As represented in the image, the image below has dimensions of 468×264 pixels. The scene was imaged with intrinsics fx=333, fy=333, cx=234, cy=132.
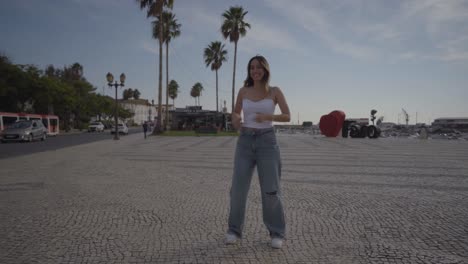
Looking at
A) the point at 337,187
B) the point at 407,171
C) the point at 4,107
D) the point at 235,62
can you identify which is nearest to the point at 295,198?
the point at 337,187

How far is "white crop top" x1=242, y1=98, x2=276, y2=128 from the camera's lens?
10.4 feet

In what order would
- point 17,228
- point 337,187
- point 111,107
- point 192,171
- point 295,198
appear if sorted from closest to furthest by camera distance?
point 17,228, point 295,198, point 337,187, point 192,171, point 111,107

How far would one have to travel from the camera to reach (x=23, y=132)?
884 inches

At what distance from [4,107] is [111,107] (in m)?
37.3

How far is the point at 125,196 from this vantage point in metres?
5.46

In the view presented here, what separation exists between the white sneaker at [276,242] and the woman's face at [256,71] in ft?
5.12

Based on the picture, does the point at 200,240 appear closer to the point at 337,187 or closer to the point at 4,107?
the point at 337,187

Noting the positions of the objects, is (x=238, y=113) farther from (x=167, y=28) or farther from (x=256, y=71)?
(x=167, y=28)

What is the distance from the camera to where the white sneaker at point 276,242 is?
10.4 ft

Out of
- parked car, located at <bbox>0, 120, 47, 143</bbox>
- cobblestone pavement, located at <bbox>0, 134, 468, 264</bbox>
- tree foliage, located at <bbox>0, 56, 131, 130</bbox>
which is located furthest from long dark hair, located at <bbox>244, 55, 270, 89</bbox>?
tree foliage, located at <bbox>0, 56, 131, 130</bbox>

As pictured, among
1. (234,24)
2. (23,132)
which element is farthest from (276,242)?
(234,24)

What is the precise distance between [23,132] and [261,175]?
946 inches

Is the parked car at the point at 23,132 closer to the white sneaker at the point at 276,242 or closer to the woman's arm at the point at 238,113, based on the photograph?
the woman's arm at the point at 238,113

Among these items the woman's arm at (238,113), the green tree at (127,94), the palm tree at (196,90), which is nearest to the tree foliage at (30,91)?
the woman's arm at (238,113)
